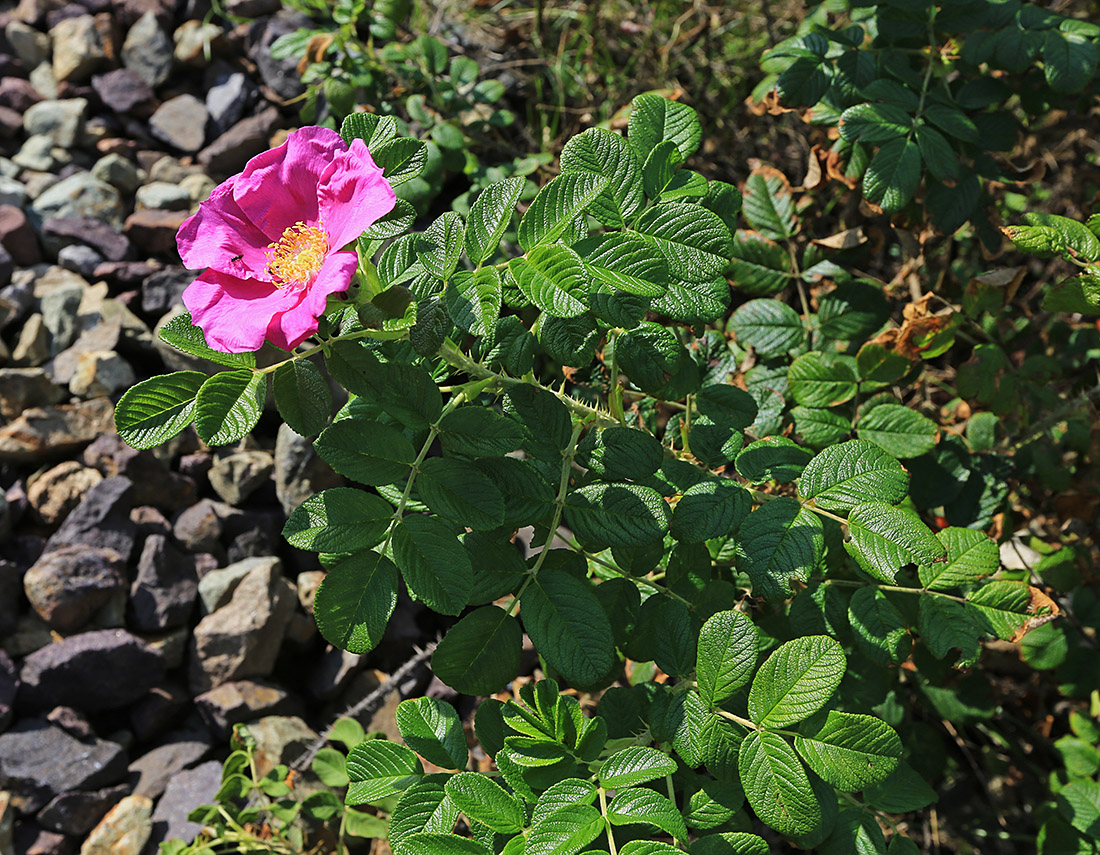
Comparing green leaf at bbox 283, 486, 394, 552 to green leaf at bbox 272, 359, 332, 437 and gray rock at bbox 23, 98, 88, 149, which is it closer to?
green leaf at bbox 272, 359, 332, 437

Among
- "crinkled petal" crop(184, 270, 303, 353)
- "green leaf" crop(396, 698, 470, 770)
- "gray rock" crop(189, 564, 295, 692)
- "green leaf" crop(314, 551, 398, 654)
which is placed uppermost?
"crinkled petal" crop(184, 270, 303, 353)

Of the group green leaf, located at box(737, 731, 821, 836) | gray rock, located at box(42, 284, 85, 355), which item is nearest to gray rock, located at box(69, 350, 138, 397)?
gray rock, located at box(42, 284, 85, 355)

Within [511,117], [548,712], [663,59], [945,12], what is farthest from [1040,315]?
[548,712]

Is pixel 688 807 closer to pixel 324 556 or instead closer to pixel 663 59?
pixel 324 556

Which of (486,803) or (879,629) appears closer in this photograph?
(486,803)

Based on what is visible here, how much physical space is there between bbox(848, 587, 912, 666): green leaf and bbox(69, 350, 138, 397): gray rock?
6.93 feet

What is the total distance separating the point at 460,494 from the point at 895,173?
42.4 inches

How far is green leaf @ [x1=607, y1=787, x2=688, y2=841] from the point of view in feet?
3.48

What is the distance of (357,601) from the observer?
3.84ft

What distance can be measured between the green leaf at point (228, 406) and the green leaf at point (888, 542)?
86cm

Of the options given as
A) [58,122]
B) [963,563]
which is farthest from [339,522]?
[58,122]

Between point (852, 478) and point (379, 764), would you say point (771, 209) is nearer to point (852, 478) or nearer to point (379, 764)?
point (852, 478)

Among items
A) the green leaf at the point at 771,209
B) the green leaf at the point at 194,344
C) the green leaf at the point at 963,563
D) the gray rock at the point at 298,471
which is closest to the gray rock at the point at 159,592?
the gray rock at the point at 298,471

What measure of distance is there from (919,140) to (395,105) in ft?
5.08
